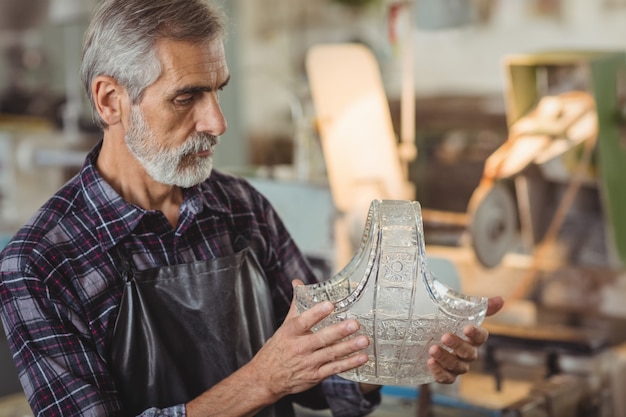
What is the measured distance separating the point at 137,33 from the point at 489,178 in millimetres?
1875

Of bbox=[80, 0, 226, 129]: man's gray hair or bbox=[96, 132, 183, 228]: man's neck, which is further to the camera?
bbox=[96, 132, 183, 228]: man's neck

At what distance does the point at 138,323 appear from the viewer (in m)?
1.78

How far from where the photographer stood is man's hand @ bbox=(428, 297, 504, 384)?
5.38 feet

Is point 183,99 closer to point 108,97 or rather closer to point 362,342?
point 108,97

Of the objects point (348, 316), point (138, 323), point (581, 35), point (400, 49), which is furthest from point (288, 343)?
point (581, 35)

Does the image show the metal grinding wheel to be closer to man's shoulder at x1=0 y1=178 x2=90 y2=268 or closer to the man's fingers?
the man's fingers

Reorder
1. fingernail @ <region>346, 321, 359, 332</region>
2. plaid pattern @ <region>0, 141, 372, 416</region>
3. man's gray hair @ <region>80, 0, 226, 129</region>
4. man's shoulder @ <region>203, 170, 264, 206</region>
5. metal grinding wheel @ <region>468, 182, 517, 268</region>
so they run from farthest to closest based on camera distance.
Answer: metal grinding wheel @ <region>468, 182, 517, 268</region> < man's shoulder @ <region>203, 170, 264, 206</region> < man's gray hair @ <region>80, 0, 226, 129</region> < plaid pattern @ <region>0, 141, 372, 416</region> < fingernail @ <region>346, 321, 359, 332</region>

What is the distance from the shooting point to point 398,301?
1611 millimetres

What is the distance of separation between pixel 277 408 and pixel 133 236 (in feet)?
1.70

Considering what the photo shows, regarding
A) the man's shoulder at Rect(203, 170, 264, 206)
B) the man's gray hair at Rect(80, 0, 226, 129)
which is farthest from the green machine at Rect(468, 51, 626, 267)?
the man's gray hair at Rect(80, 0, 226, 129)

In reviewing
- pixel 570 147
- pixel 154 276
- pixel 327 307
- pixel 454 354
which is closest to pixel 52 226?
pixel 154 276

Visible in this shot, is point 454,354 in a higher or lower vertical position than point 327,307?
lower

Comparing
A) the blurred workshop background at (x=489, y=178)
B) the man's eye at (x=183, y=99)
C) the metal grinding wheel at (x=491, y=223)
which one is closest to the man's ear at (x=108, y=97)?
the man's eye at (x=183, y=99)

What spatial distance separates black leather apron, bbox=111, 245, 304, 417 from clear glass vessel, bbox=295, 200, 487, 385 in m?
0.29
